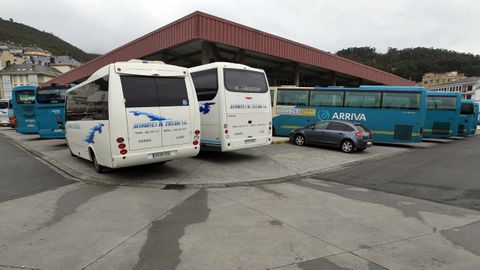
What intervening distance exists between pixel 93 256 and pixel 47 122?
13.8m

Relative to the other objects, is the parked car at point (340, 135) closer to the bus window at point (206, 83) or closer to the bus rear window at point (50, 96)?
the bus window at point (206, 83)

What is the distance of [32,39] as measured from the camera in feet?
378

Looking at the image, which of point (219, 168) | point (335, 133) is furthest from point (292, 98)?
point (219, 168)

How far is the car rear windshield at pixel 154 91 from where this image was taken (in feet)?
23.0

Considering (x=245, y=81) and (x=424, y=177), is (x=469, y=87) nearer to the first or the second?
(x=424, y=177)

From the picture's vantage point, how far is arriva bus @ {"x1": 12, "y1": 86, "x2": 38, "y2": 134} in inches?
696

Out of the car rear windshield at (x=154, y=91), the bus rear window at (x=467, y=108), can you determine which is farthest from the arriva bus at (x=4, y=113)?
the bus rear window at (x=467, y=108)

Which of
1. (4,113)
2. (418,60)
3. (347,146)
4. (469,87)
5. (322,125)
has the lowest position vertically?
(347,146)

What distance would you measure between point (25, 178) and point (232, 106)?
6325mm

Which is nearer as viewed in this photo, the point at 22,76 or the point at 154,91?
the point at 154,91

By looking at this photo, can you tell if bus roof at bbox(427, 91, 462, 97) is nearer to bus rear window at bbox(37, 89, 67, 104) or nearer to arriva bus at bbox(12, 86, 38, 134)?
bus rear window at bbox(37, 89, 67, 104)

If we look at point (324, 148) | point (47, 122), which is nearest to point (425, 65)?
point (324, 148)

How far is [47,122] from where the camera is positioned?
14633mm

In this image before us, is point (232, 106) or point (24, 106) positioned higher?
point (232, 106)
